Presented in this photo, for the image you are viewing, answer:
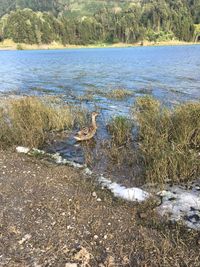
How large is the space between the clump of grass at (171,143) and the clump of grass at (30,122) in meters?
2.95

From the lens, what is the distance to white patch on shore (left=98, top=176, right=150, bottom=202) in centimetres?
666

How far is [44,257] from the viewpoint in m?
4.72

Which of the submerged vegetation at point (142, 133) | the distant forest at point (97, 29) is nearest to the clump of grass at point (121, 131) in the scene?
the submerged vegetation at point (142, 133)

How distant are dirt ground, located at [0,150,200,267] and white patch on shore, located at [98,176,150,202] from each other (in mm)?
250

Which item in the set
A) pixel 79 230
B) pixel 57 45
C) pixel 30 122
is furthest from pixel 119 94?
pixel 57 45

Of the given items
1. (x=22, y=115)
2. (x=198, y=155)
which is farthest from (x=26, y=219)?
(x=22, y=115)

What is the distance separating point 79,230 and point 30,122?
19.9ft

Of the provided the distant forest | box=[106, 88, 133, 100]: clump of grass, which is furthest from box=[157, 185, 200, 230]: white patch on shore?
the distant forest

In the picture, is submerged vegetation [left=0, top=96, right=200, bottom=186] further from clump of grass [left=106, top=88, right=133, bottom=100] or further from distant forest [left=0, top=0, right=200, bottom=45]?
distant forest [left=0, top=0, right=200, bottom=45]

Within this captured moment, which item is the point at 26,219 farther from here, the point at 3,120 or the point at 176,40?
the point at 176,40

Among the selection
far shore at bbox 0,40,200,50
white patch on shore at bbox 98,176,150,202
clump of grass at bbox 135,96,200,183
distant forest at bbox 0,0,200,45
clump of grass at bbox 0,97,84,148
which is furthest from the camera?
distant forest at bbox 0,0,200,45

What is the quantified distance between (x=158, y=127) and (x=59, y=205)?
5.11 m

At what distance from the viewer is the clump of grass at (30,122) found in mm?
10000

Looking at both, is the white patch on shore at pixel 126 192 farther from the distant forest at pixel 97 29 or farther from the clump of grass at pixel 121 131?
the distant forest at pixel 97 29
